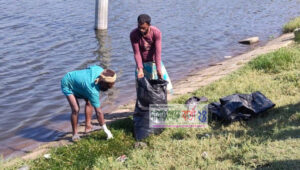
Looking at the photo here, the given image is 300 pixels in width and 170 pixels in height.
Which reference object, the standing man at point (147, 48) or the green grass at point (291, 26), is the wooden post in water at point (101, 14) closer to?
the green grass at point (291, 26)

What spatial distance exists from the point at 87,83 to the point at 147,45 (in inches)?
45.0

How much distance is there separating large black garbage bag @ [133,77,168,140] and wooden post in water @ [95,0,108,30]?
8806 mm

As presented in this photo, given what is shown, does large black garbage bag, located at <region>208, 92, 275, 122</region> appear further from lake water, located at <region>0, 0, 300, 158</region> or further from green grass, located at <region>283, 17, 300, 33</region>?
green grass, located at <region>283, 17, 300, 33</region>

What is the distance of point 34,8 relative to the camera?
16.7 meters

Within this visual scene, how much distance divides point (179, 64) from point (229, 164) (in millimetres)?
7093

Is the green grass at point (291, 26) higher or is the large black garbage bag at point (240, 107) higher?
the green grass at point (291, 26)

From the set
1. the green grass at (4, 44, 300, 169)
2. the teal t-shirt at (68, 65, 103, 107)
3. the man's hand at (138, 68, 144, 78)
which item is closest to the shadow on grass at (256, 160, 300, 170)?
the green grass at (4, 44, 300, 169)

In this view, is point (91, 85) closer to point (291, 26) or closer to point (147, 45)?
point (147, 45)

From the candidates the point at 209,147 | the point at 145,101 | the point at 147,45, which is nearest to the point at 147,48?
the point at 147,45

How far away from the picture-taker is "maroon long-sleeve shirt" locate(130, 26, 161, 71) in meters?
5.56

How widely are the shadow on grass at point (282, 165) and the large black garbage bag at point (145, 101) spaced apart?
184cm

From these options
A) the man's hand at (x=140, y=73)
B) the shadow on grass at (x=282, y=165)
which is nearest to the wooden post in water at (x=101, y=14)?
the man's hand at (x=140, y=73)

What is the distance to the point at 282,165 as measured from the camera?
13.4 feet

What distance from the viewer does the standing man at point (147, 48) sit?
543 cm
